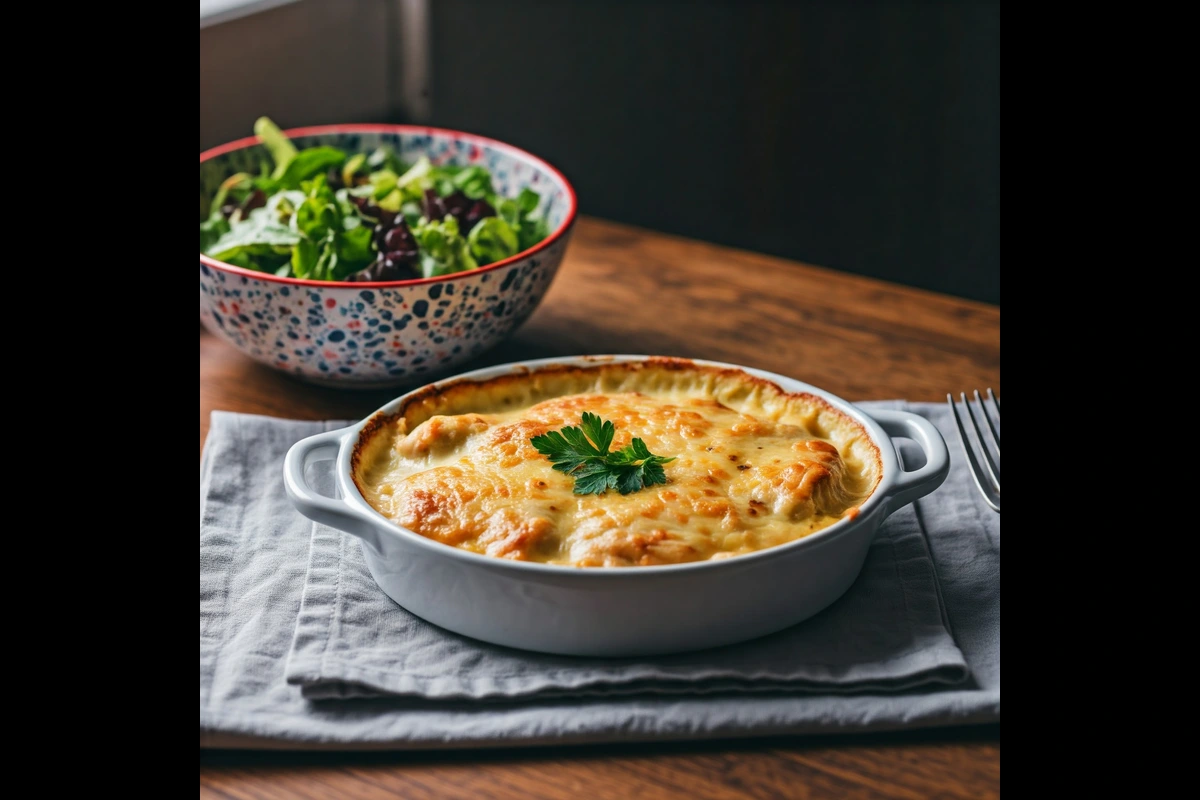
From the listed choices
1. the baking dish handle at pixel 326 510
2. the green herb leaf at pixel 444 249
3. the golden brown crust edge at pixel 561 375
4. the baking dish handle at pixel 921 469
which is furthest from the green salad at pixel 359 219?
the baking dish handle at pixel 921 469

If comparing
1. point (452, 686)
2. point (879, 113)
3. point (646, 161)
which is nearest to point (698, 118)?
point (646, 161)

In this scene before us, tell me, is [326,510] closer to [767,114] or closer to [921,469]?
[921,469]

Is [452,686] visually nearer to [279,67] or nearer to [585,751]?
[585,751]

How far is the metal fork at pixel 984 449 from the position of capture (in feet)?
5.44

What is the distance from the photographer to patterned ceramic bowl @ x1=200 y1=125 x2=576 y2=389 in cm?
182

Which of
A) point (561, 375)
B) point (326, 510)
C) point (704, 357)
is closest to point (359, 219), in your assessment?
point (561, 375)

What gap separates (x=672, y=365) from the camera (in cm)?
174

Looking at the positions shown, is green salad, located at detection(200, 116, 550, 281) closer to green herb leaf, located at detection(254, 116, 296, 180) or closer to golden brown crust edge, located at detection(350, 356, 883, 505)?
green herb leaf, located at detection(254, 116, 296, 180)

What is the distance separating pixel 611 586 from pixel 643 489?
0.66 ft

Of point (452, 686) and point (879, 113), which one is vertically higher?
point (879, 113)

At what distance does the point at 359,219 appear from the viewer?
6.68 feet

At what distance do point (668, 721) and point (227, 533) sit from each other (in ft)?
2.38

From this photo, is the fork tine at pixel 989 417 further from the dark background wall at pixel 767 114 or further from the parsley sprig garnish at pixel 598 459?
the dark background wall at pixel 767 114

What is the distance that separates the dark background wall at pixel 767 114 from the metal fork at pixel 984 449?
1.16m
